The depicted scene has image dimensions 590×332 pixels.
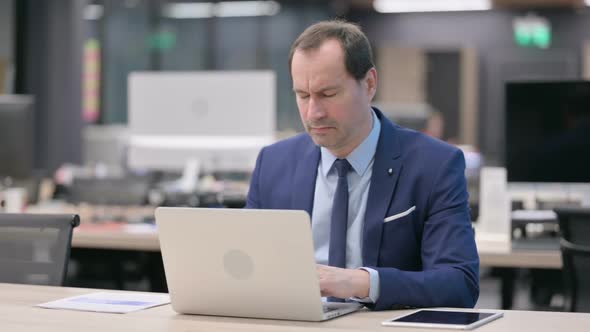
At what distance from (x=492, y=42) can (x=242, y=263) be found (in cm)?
1279

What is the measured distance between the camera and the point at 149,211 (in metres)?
5.32

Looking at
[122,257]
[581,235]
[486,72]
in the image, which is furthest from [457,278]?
[486,72]

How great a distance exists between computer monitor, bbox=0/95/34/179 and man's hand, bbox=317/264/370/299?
3.34m

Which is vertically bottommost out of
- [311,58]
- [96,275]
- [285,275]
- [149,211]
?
[96,275]

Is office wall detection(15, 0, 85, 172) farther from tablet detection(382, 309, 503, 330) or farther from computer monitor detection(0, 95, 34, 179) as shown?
tablet detection(382, 309, 503, 330)

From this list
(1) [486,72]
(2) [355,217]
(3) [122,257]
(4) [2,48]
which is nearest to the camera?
(2) [355,217]

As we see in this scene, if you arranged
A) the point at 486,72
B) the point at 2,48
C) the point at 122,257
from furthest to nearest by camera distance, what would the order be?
the point at 486,72 < the point at 2,48 < the point at 122,257

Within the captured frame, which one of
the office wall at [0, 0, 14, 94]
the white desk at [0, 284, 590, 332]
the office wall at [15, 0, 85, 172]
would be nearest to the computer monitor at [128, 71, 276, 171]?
the white desk at [0, 284, 590, 332]

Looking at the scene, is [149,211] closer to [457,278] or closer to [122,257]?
[122,257]

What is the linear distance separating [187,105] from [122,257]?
36.0 inches

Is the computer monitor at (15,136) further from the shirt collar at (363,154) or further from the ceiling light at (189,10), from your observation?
the ceiling light at (189,10)

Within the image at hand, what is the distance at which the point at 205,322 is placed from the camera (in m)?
2.14

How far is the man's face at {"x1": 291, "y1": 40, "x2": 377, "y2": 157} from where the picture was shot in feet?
8.16

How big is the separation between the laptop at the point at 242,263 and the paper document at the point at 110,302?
177 mm
